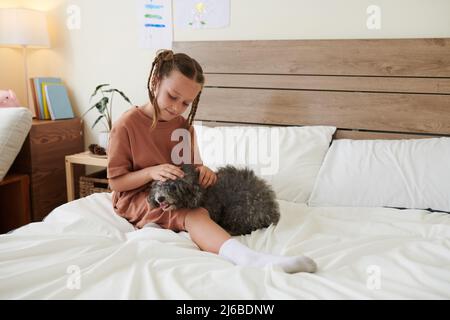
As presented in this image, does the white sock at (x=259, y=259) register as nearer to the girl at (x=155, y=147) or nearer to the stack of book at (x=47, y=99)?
the girl at (x=155, y=147)

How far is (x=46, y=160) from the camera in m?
2.51

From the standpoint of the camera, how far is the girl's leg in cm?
107

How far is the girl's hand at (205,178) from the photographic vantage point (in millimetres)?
1437

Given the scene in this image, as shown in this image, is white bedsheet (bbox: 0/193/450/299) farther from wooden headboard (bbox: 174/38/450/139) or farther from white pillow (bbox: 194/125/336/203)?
wooden headboard (bbox: 174/38/450/139)

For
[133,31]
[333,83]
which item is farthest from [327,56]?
[133,31]

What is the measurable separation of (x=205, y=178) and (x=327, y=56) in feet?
3.35

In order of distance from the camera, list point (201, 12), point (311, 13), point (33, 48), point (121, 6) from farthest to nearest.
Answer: point (33, 48) < point (121, 6) < point (201, 12) < point (311, 13)

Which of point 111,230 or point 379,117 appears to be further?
point 379,117

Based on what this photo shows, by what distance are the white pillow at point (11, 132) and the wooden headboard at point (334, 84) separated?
963mm

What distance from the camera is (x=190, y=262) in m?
1.11

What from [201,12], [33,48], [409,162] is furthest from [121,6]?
[409,162]
